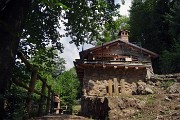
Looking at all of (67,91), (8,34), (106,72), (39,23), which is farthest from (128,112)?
(67,91)

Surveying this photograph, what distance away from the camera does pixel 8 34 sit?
638 cm

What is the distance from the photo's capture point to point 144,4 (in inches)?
1725

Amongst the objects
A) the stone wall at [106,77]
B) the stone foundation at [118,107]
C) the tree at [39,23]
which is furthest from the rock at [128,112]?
the stone wall at [106,77]

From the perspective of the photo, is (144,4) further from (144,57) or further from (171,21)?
(144,57)

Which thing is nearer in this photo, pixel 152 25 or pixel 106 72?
pixel 106 72

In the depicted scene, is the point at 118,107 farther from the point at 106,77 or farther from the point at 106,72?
the point at 106,72

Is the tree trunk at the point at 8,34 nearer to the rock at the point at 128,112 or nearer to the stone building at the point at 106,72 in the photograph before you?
the rock at the point at 128,112

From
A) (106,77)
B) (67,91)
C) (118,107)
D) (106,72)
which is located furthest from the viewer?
(67,91)

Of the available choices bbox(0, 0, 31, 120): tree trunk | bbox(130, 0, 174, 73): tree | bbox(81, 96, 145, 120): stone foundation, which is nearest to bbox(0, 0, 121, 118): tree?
bbox(0, 0, 31, 120): tree trunk

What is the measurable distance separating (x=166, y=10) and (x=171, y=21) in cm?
608

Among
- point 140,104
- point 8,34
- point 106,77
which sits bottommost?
point 140,104

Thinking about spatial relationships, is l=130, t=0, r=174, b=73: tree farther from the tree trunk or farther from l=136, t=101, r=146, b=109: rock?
the tree trunk

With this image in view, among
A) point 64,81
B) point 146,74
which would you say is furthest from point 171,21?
point 64,81

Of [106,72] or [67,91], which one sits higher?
[106,72]
